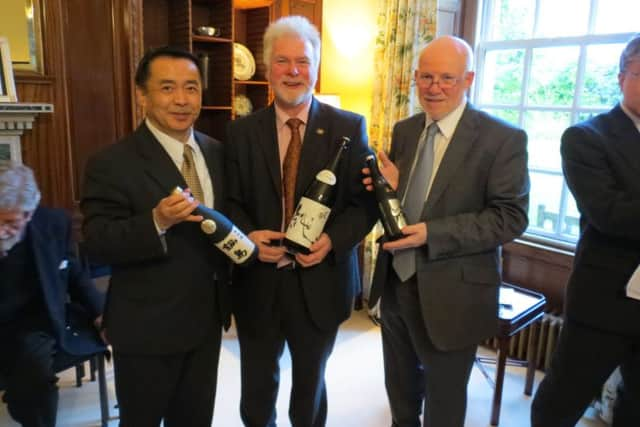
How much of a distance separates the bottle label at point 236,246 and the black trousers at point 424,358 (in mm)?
488

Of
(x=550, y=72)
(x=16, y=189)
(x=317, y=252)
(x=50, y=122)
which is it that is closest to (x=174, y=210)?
(x=317, y=252)

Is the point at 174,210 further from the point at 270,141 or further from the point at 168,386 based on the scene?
the point at 168,386

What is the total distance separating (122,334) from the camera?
4.38 feet

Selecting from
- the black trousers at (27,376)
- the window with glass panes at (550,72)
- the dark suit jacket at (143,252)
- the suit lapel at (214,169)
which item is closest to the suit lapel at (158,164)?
the dark suit jacket at (143,252)

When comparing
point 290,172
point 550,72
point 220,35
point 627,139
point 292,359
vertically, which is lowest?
point 292,359

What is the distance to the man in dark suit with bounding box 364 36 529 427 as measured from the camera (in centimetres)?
140

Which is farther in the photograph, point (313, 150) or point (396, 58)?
point (396, 58)

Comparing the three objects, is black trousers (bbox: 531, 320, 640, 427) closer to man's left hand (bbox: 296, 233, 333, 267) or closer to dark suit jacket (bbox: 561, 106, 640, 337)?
dark suit jacket (bbox: 561, 106, 640, 337)

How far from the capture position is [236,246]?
1.32m

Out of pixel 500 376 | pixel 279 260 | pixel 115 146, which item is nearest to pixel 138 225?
pixel 115 146

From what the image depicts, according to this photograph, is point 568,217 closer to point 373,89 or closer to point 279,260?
point 373,89

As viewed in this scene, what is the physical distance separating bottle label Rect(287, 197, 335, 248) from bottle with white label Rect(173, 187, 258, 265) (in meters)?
0.12

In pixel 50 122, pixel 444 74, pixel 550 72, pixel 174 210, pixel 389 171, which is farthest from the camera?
pixel 550 72

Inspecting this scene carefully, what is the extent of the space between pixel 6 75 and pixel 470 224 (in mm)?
Answer: 2241
